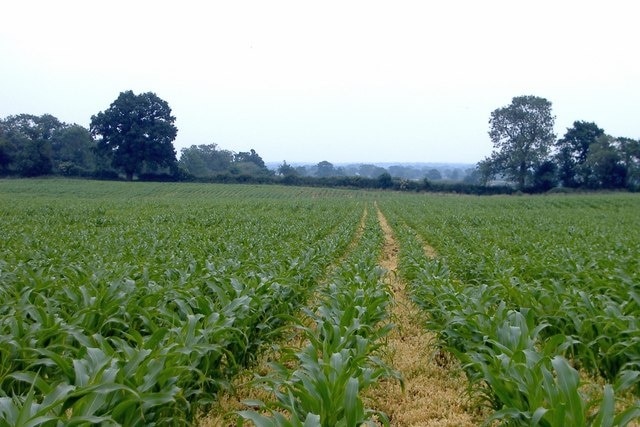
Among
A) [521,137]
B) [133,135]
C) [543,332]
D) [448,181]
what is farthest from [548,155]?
[543,332]

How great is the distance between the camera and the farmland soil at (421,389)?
144 inches

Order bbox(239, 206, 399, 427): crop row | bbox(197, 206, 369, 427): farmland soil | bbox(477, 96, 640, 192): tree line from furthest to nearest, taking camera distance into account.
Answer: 1. bbox(477, 96, 640, 192): tree line
2. bbox(197, 206, 369, 427): farmland soil
3. bbox(239, 206, 399, 427): crop row

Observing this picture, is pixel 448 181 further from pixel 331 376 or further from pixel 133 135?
pixel 331 376

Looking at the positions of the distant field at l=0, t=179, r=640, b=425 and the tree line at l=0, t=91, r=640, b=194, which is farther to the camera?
the tree line at l=0, t=91, r=640, b=194

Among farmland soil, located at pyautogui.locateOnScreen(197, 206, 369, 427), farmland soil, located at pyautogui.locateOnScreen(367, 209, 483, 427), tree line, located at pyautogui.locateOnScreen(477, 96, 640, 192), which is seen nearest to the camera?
farmland soil, located at pyautogui.locateOnScreen(197, 206, 369, 427)

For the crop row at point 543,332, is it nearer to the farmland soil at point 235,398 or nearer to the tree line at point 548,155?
the farmland soil at point 235,398

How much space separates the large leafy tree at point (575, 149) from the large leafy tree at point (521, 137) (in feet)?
7.05

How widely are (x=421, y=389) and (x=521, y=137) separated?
66.8 meters

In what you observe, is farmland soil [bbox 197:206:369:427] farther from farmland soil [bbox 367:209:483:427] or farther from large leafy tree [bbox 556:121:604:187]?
large leafy tree [bbox 556:121:604:187]

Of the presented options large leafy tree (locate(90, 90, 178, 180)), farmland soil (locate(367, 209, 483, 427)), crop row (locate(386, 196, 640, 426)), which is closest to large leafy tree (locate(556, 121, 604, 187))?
large leafy tree (locate(90, 90, 178, 180))

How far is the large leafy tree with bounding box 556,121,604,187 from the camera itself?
6244 centimetres

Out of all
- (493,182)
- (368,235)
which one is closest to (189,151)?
(493,182)

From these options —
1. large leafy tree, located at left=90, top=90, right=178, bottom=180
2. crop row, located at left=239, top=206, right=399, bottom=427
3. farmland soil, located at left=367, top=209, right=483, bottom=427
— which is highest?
large leafy tree, located at left=90, top=90, right=178, bottom=180

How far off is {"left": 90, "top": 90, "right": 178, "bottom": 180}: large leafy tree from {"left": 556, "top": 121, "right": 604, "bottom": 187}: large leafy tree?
47.8m
